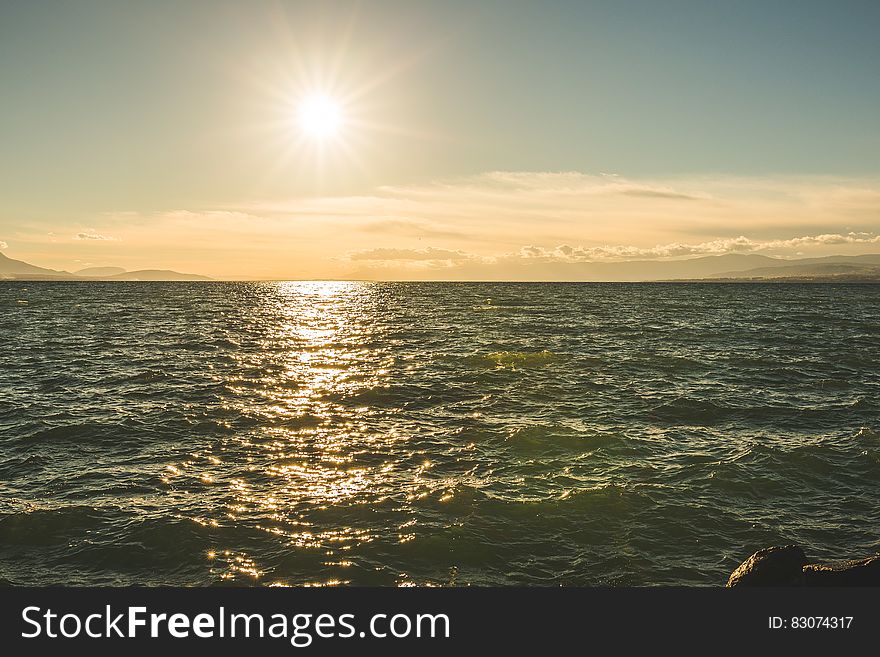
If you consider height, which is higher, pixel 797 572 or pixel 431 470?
pixel 797 572

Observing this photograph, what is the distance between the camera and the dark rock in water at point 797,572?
9844 millimetres

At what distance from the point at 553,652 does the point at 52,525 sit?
13.5m

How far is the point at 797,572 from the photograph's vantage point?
10125mm

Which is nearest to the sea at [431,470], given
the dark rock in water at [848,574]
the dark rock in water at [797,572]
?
the dark rock in water at [797,572]

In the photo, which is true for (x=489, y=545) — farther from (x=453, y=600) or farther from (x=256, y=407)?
(x=256, y=407)

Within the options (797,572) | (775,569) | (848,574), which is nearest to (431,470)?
(775,569)

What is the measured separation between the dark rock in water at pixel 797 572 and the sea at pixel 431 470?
1.47m

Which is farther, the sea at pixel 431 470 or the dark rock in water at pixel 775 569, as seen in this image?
the sea at pixel 431 470

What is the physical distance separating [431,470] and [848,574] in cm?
1140

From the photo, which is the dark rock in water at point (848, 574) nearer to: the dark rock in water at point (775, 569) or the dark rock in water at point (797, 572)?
the dark rock in water at point (797, 572)

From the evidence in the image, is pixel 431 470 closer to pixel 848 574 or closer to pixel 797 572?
pixel 797 572

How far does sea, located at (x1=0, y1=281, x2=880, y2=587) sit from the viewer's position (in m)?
12.3

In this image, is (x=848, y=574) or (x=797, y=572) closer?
(x=848, y=574)

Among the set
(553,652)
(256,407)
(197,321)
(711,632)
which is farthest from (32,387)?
(197,321)
